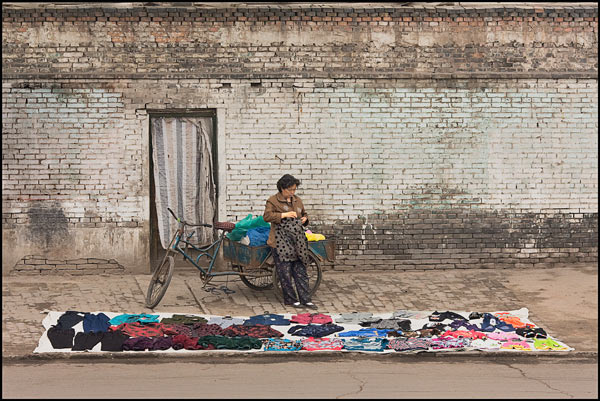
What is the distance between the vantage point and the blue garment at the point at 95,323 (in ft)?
29.6

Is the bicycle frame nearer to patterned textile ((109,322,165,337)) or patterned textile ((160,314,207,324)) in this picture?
patterned textile ((160,314,207,324))

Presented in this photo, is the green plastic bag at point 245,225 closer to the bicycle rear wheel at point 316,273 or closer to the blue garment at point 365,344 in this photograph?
the bicycle rear wheel at point 316,273

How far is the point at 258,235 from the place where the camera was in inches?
420

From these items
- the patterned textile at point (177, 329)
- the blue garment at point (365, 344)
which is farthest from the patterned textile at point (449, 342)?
the patterned textile at point (177, 329)

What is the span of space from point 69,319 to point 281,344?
265 cm

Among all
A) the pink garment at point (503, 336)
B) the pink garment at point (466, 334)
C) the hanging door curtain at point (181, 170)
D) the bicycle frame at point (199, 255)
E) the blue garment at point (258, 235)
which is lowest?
the pink garment at point (503, 336)

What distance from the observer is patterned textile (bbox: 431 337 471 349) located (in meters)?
8.54

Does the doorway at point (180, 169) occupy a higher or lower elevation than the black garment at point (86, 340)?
higher

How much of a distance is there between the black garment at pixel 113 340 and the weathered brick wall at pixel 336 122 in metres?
3.57

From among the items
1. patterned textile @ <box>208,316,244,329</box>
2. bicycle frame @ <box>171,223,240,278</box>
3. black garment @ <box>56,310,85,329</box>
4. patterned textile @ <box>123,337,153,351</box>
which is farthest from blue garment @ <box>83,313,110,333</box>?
bicycle frame @ <box>171,223,240,278</box>

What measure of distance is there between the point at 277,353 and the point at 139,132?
17.0 feet

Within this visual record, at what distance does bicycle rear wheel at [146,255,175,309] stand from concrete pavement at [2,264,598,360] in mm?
145

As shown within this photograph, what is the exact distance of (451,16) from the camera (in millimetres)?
12406

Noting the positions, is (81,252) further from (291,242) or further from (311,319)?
(311,319)
